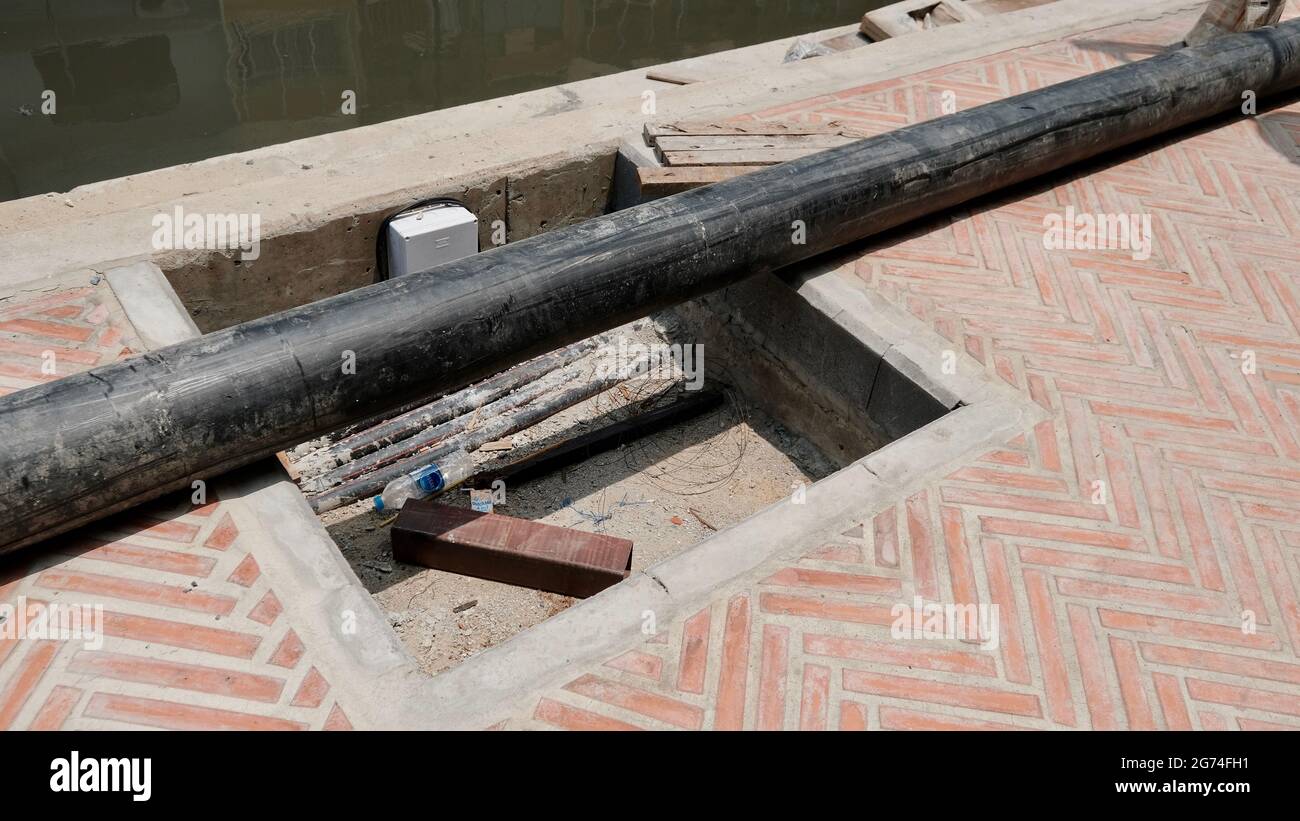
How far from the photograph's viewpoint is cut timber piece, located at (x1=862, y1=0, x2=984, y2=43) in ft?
27.5

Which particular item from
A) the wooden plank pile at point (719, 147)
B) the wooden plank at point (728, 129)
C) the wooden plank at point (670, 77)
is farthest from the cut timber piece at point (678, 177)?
the wooden plank at point (670, 77)

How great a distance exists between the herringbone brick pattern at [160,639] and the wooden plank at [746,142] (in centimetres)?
317

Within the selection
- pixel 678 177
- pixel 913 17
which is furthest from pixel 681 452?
Result: pixel 913 17

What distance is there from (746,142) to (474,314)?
2436 millimetres

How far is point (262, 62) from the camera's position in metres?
10.5

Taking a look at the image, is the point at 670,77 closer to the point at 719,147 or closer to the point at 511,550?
the point at 719,147

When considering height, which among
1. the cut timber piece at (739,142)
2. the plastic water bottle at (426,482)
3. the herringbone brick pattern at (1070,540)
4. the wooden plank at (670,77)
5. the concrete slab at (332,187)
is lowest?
the plastic water bottle at (426,482)

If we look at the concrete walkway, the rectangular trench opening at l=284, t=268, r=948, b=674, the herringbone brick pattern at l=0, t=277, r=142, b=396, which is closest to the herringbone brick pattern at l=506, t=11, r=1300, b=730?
the concrete walkway

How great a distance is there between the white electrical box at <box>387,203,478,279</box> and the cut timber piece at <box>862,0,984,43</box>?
14.7ft

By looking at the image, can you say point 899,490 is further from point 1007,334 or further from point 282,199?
point 282,199

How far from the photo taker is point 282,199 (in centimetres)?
531

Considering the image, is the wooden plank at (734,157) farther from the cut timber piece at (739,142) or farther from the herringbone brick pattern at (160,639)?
the herringbone brick pattern at (160,639)

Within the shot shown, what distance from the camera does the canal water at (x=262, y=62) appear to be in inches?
377
